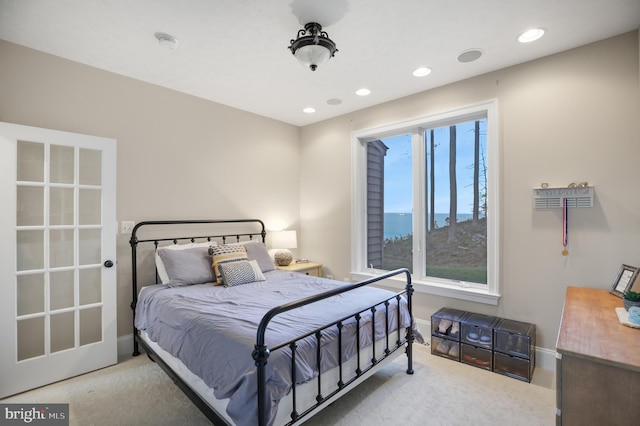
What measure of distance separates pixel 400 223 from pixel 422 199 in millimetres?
425

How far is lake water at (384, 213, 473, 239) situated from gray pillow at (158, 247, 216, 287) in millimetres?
2169

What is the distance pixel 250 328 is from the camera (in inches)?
71.6

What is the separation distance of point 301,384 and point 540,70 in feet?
10.2

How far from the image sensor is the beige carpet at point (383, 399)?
2.05 m

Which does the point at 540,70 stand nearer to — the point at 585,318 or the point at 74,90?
the point at 585,318

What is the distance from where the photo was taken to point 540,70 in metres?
2.70

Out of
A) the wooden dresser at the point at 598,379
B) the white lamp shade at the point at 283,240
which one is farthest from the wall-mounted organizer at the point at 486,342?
the white lamp shade at the point at 283,240

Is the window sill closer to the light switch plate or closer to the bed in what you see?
the bed

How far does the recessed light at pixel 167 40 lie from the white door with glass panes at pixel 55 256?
101 centimetres

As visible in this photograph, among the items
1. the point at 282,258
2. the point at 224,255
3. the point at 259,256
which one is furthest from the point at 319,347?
the point at 282,258

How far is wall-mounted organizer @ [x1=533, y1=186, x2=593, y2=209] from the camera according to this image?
2457 millimetres

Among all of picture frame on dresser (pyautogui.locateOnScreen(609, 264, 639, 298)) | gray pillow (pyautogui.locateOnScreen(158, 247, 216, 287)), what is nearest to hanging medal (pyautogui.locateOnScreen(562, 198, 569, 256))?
picture frame on dresser (pyautogui.locateOnScreen(609, 264, 639, 298))

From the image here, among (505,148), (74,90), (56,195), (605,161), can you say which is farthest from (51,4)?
(605,161)

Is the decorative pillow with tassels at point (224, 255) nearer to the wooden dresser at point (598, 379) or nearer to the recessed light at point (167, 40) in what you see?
the recessed light at point (167, 40)
